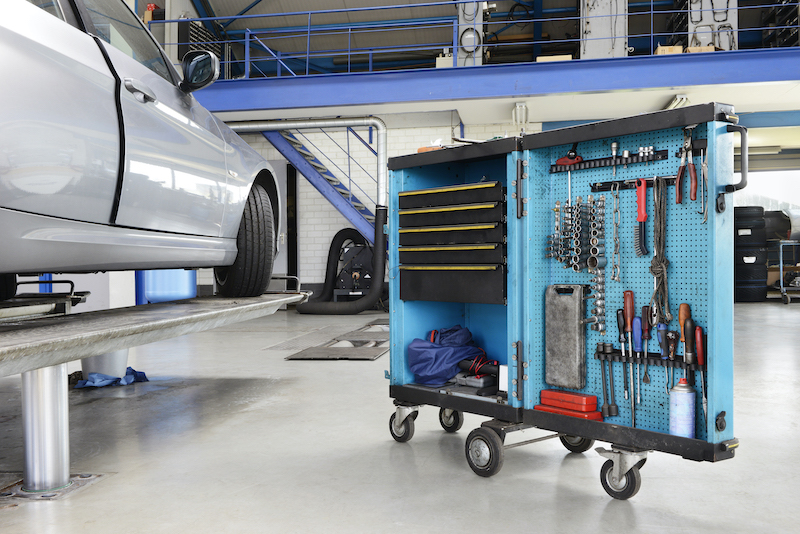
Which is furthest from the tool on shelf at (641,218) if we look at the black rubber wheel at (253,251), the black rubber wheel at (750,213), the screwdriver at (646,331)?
the black rubber wheel at (750,213)

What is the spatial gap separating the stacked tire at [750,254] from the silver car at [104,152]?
37.1ft

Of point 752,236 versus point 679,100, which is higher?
point 679,100

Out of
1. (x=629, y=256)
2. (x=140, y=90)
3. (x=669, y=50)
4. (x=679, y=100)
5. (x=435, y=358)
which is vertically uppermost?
(x=669, y=50)

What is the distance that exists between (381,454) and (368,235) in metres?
7.66

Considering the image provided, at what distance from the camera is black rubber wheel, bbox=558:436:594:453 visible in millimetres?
2850

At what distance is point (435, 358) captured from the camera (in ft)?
10.4

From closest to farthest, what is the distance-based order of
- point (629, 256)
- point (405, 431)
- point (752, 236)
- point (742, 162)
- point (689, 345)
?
point (742, 162) < point (689, 345) < point (629, 256) < point (405, 431) < point (752, 236)

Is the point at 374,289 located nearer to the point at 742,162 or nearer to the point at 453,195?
the point at 453,195

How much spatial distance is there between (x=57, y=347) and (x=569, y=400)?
189 cm

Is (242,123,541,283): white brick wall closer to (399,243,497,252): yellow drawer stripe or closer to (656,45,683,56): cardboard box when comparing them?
(656,45,683,56): cardboard box

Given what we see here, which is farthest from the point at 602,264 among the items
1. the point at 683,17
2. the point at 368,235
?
the point at 683,17

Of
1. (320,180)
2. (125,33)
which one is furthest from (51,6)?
(320,180)

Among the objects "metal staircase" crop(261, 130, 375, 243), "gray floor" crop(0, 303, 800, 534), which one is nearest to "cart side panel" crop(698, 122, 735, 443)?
"gray floor" crop(0, 303, 800, 534)

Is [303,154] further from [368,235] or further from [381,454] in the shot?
[381,454]
